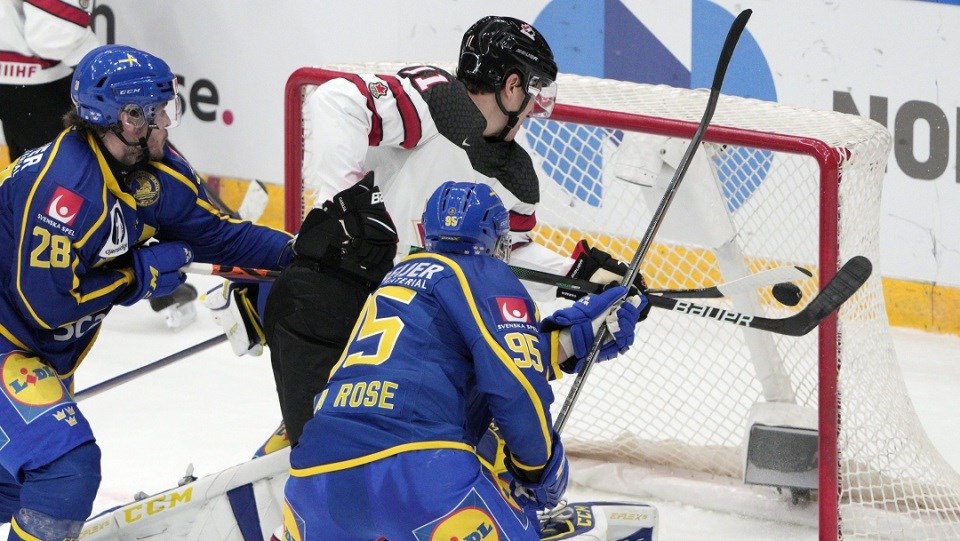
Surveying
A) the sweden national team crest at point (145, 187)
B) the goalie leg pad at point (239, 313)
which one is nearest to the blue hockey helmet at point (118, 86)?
the sweden national team crest at point (145, 187)

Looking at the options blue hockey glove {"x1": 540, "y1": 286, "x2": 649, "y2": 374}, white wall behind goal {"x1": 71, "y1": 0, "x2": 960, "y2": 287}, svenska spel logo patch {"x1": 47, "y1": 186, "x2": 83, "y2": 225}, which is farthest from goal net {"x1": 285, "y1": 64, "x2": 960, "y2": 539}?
svenska spel logo patch {"x1": 47, "y1": 186, "x2": 83, "y2": 225}


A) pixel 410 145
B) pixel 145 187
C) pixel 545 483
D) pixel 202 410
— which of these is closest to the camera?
pixel 545 483

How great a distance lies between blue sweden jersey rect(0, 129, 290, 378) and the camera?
2.93 metres

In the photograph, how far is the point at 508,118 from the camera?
327cm

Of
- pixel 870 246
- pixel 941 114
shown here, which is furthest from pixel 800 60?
pixel 870 246

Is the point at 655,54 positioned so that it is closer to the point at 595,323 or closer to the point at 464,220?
the point at 595,323

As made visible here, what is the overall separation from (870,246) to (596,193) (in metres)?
1.02

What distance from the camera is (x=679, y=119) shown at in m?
3.58

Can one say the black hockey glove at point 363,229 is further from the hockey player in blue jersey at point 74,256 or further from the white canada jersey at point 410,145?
the hockey player in blue jersey at point 74,256

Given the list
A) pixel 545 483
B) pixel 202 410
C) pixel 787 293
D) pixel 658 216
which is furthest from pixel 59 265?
pixel 202 410

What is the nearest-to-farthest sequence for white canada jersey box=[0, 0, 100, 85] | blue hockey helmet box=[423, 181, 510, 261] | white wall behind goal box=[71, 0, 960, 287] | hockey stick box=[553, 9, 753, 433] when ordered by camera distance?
blue hockey helmet box=[423, 181, 510, 261] < hockey stick box=[553, 9, 753, 433] < white wall behind goal box=[71, 0, 960, 287] < white canada jersey box=[0, 0, 100, 85]

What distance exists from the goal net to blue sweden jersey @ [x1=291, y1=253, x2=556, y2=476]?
3.35 ft

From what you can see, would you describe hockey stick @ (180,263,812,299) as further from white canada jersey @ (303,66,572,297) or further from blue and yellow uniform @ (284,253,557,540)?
blue and yellow uniform @ (284,253,557,540)

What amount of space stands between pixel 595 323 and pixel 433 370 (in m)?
0.40
